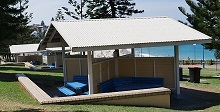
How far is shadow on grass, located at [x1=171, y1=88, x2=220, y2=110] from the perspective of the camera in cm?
1214

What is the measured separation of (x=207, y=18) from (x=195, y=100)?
44.2 feet

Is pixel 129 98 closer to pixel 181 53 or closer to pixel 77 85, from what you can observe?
pixel 77 85

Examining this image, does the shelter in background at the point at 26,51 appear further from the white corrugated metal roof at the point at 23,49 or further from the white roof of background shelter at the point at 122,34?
the white roof of background shelter at the point at 122,34

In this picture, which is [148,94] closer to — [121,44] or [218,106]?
[121,44]

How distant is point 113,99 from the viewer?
34.4 ft

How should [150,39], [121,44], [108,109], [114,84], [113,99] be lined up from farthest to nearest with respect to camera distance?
[114,84] < [150,39] < [121,44] < [113,99] < [108,109]

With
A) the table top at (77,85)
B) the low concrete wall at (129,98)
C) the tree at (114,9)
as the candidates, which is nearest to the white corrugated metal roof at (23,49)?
the tree at (114,9)

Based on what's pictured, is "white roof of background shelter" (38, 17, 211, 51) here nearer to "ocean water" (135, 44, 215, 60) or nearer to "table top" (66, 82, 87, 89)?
"table top" (66, 82, 87, 89)

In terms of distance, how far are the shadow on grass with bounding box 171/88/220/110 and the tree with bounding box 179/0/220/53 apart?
9.65m

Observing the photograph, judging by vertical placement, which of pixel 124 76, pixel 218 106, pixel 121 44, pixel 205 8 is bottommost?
pixel 218 106

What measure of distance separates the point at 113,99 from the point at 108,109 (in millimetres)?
1303

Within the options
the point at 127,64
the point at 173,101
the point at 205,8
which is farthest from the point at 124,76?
the point at 205,8

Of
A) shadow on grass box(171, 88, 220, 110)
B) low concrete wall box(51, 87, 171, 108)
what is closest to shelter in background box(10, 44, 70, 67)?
shadow on grass box(171, 88, 220, 110)

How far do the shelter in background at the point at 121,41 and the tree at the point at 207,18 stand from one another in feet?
31.6
